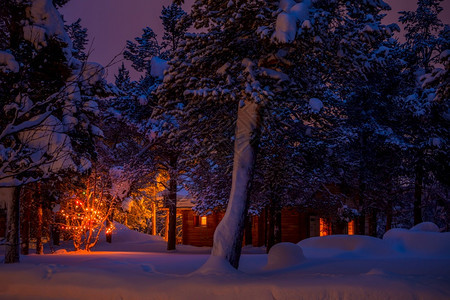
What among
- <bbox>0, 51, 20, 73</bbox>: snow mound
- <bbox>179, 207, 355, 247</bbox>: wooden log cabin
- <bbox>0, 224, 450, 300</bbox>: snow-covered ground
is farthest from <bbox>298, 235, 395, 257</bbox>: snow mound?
<bbox>179, 207, 355, 247</bbox>: wooden log cabin

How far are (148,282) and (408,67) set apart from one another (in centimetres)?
2027

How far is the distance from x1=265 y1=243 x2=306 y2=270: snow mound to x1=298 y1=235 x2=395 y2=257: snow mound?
6.71ft

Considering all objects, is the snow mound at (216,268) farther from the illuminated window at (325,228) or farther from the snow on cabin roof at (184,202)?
the snow on cabin roof at (184,202)

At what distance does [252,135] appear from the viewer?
10688 millimetres

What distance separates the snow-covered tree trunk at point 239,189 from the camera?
10094 mm

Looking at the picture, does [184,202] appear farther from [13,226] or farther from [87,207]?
[13,226]

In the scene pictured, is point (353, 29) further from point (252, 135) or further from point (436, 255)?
point (436, 255)

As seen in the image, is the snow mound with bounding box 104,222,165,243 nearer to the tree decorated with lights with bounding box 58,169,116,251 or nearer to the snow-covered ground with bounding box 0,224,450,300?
the tree decorated with lights with bounding box 58,169,116,251

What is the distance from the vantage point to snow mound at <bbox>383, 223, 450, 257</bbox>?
1218 centimetres

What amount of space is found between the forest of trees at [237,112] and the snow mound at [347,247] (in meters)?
2.73

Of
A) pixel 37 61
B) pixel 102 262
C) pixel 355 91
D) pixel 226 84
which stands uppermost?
pixel 355 91

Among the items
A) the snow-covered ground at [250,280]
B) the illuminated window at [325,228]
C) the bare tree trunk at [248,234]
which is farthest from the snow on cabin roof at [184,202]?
the snow-covered ground at [250,280]

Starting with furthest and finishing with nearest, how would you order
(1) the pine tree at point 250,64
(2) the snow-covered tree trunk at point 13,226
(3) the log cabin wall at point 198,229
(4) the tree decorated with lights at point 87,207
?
(3) the log cabin wall at point 198,229
(4) the tree decorated with lights at point 87,207
(2) the snow-covered tree trunk at point 13,226
(1) the pine tree at point 250,64

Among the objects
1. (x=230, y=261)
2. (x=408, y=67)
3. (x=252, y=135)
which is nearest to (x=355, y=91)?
(x=408, y=67)
